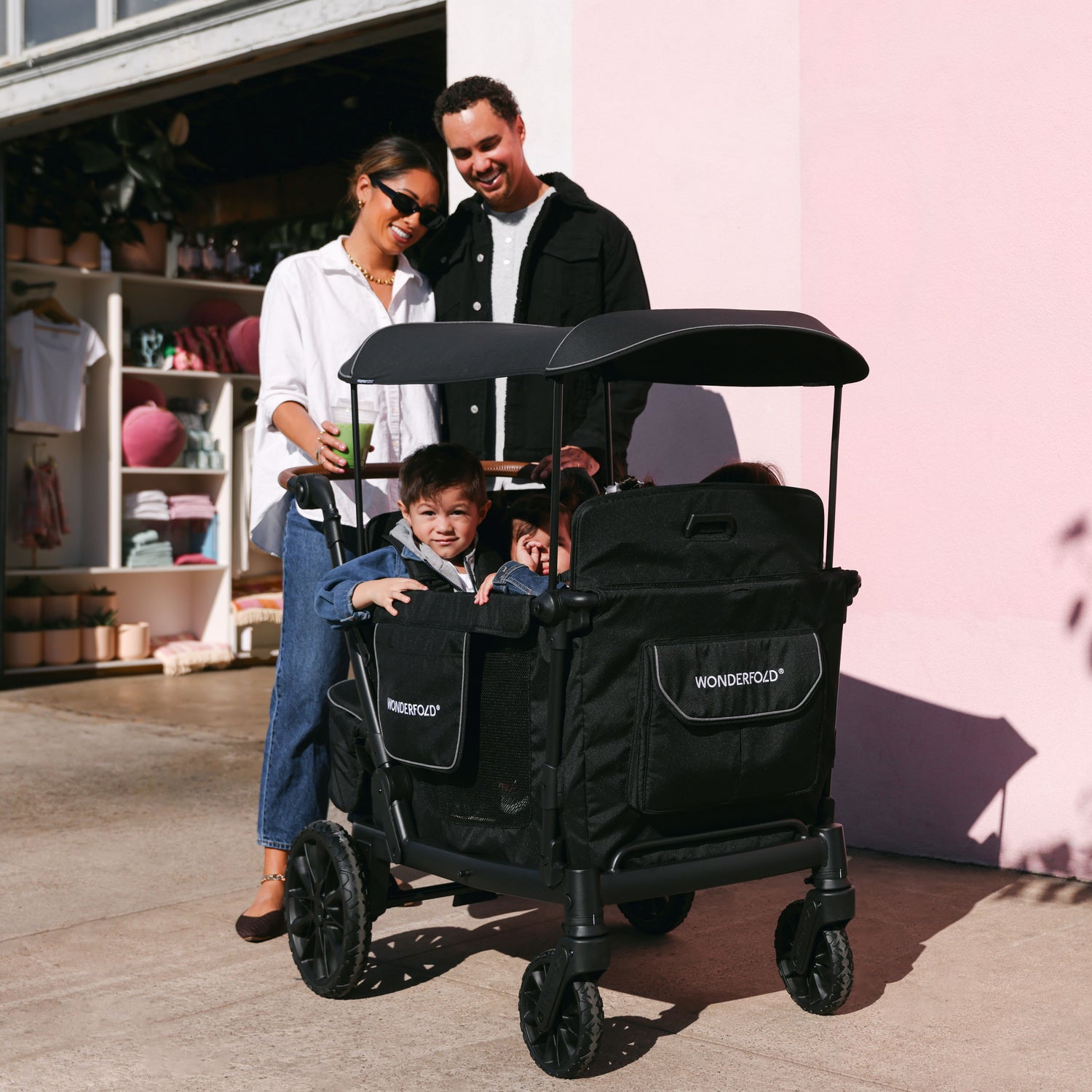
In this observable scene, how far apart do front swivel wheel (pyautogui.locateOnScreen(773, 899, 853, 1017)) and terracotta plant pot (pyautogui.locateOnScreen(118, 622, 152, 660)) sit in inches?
244

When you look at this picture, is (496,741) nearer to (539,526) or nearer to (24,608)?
(539,526)

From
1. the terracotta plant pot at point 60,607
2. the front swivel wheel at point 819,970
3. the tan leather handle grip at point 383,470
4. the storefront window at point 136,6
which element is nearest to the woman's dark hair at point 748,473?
the tan leather handle grip at point 383,470

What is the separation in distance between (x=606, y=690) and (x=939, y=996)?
109 cm

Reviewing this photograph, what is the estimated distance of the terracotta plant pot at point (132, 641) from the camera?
27.7 feet

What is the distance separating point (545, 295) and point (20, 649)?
5.32 m

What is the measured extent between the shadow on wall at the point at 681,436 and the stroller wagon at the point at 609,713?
1.63 meters

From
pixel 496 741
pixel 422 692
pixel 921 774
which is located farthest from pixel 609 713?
pixel 921 774

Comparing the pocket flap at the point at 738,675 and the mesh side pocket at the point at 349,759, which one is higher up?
the pocket flap at the point at 738,675

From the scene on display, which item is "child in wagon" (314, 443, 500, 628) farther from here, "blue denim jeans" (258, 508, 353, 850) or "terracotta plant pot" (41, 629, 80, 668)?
"terracotta plant pot" (41, 629, 80, 668)

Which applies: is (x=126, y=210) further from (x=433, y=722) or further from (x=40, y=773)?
(x=433, y=722)

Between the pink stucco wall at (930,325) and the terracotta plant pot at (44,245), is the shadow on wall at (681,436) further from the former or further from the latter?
the terracotta plant pot at (44,245)

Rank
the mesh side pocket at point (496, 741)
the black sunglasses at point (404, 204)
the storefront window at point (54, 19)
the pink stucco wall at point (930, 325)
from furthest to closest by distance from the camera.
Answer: the storefront window at point (54, 19) < the pink stucco wall at point (930, 325) < the black sunglasses at point (404, 204) < the mesh side pocket at point (496, 741)

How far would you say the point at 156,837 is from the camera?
14.8ft

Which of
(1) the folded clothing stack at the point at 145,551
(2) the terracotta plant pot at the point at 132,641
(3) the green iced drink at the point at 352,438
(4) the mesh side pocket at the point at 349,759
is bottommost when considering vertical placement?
(2) the terracotta plant pot at the point at 132,641
